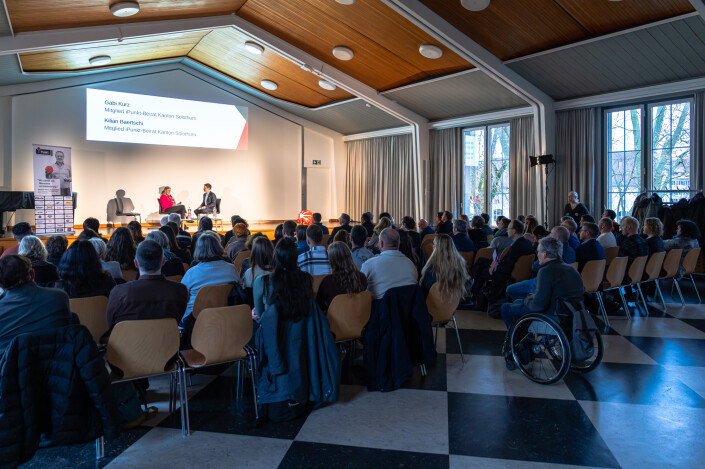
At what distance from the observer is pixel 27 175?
36.9ft

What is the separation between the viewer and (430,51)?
29.0 feet

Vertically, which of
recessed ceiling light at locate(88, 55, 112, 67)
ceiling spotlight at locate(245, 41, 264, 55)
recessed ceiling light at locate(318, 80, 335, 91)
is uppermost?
ceiling spotlight at locate(245, 41, 264, 55)

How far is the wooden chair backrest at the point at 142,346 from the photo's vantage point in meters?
2.55

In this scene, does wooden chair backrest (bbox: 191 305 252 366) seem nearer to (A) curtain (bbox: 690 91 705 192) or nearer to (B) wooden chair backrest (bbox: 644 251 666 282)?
(B) wooden chair backrest (bbox: 644 251 666 282)

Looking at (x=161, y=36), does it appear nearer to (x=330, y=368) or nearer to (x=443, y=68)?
(x=443, y=68)

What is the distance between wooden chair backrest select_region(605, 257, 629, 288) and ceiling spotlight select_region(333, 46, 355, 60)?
21.3ft

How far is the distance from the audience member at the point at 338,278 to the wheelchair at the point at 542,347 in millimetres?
1212

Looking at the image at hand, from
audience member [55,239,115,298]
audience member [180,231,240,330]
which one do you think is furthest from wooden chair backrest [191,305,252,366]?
audience member [55,239,115,298]

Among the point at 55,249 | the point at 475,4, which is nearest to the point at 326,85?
the point at 475,4

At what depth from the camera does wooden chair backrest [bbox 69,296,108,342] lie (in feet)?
9.64

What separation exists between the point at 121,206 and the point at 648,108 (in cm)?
1128

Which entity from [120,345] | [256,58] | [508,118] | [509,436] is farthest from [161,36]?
[509,436]

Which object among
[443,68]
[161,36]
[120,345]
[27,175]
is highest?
[161,36]

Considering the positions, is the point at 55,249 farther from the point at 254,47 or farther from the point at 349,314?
the point at 254,47
